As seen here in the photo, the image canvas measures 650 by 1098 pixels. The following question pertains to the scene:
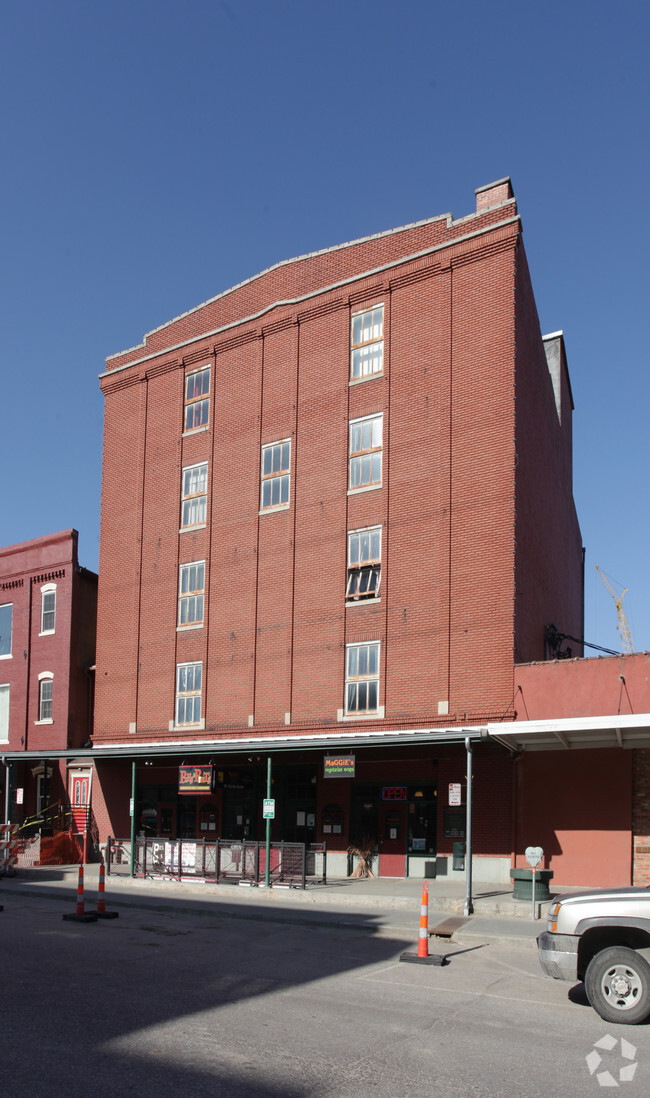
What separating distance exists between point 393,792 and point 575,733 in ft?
23.9

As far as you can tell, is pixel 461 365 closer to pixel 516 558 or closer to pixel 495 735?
pixel 516 558

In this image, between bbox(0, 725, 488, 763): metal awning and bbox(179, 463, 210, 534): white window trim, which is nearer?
bbox(0, 725, 488, 763): metal awning

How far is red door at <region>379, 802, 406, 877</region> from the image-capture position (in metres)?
28.0

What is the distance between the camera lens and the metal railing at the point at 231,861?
25.4 meters

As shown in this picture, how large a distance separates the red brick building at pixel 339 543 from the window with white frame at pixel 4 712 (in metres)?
5.95

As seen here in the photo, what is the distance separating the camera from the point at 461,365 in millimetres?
28422

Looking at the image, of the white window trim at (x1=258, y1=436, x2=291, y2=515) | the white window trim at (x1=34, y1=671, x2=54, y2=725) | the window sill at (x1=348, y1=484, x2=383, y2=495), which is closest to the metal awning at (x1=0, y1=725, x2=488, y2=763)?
the white window trim at (x1=34, y1=671, x2=54, y2=725)

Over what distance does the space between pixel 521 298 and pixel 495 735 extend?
13.6 m

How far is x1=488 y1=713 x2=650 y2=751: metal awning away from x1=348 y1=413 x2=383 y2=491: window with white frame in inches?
370

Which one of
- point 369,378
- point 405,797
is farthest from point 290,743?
point 369,378

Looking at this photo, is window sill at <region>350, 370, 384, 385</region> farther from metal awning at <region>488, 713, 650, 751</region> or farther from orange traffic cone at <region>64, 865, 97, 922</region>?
orange traffic cone at <region>64, 865, 97, 922</region>

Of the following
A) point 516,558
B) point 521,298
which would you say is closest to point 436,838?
point 516,558

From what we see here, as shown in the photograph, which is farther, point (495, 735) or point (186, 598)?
point (186, 598)

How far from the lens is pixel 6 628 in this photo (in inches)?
1591
